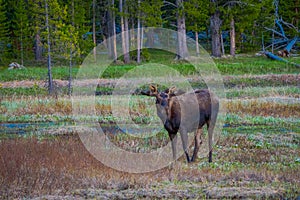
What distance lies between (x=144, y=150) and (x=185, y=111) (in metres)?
1.83

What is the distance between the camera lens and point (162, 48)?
190 feet

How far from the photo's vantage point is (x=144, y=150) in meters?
13.5

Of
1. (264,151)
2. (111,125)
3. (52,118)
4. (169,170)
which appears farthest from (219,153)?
(52,118)

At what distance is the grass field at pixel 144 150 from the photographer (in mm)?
9445

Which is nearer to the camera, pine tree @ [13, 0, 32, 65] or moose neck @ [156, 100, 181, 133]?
moose neck @ [156, 100, 181, 133]

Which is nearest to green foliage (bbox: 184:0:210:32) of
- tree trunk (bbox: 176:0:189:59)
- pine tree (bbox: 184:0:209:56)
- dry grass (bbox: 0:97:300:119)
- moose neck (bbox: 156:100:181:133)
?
pine tree (bbox: 184:0:209:56)

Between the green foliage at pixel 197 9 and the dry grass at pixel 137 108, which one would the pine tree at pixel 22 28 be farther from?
the dry grass at pixel 137 108

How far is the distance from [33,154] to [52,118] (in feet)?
25.4

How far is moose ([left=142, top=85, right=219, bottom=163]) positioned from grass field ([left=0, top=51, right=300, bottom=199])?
61 centimetres

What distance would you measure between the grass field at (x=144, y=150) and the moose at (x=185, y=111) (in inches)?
23.9

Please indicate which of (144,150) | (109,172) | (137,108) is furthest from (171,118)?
(137,108)

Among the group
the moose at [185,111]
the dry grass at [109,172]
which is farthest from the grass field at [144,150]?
the moose at [185,111]

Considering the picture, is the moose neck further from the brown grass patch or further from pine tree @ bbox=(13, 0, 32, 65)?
pine tree @ bbox=(13, 0, 32, 65)

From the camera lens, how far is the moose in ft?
38.4
